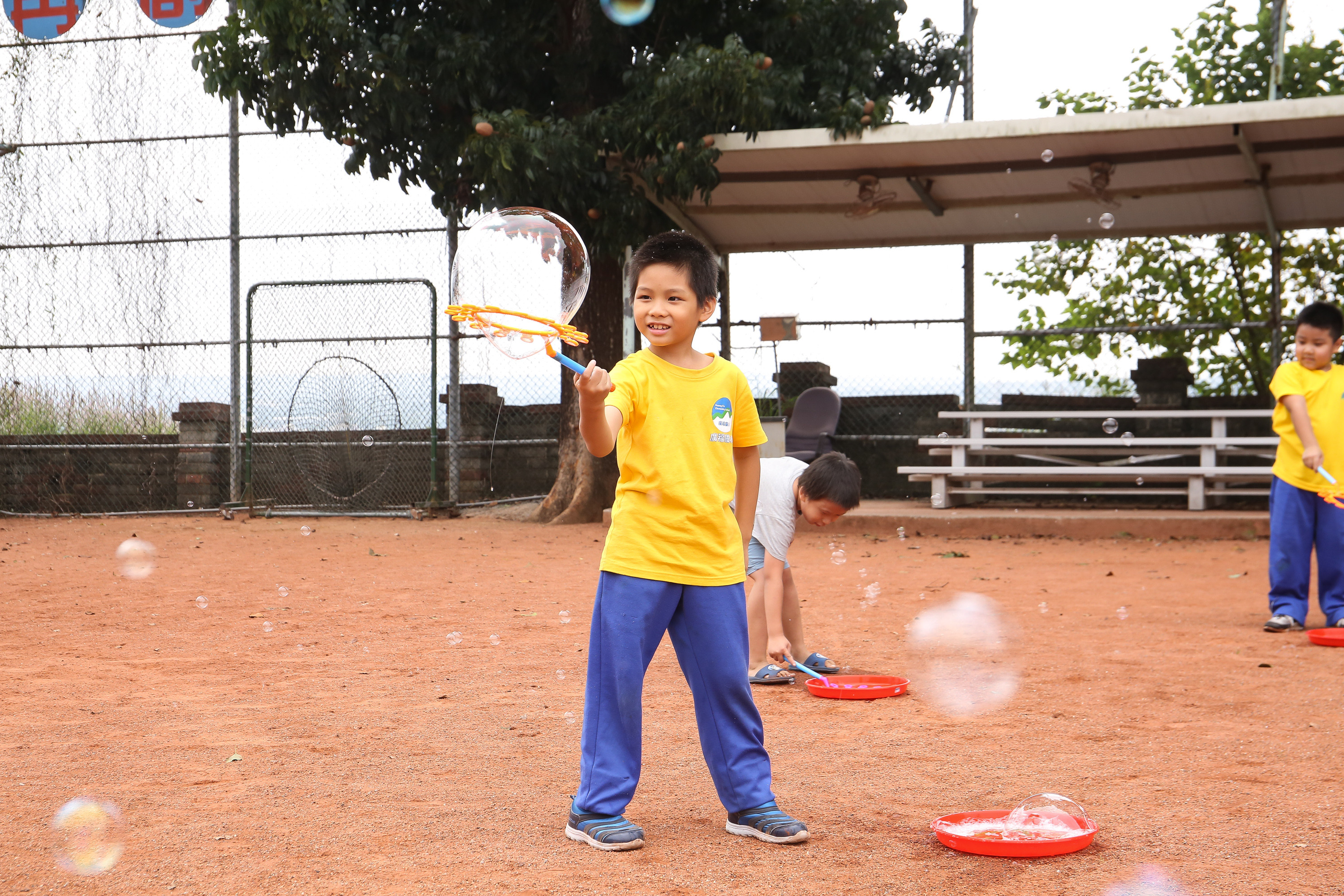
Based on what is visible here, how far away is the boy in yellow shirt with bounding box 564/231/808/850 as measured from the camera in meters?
2.80

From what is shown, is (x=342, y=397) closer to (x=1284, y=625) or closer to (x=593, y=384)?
(x=1284, y=625)

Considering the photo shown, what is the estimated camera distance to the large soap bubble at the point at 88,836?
102 inches

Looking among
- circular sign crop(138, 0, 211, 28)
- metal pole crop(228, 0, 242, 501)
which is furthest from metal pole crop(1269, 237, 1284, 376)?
circular sign crop(138, 0, 211, 28)

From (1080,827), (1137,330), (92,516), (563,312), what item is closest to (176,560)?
(92,516)

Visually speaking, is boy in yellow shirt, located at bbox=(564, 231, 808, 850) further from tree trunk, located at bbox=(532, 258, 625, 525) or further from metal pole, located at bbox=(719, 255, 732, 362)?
metal pole, located at bbox=(719, 255, 732, 362)

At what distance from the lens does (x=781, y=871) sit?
2.56m

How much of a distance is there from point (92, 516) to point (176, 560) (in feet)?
17.0

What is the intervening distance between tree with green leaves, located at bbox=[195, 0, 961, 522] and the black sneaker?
5397mm

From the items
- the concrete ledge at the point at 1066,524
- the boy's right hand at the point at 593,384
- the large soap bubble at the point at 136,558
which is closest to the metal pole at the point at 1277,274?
the concrete ledge at the point at 1066,524

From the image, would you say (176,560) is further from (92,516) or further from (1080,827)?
(1080,827)

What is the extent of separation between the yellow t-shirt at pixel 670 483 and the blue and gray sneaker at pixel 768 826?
539 millimetres

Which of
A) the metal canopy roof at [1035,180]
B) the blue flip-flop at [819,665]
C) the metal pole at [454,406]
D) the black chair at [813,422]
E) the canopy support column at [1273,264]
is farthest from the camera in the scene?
the metal pole at [454,406]

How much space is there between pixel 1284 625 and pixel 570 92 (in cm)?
770

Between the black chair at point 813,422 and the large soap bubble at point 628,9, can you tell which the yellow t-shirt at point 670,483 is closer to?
the large soap bubble at point 628,9
